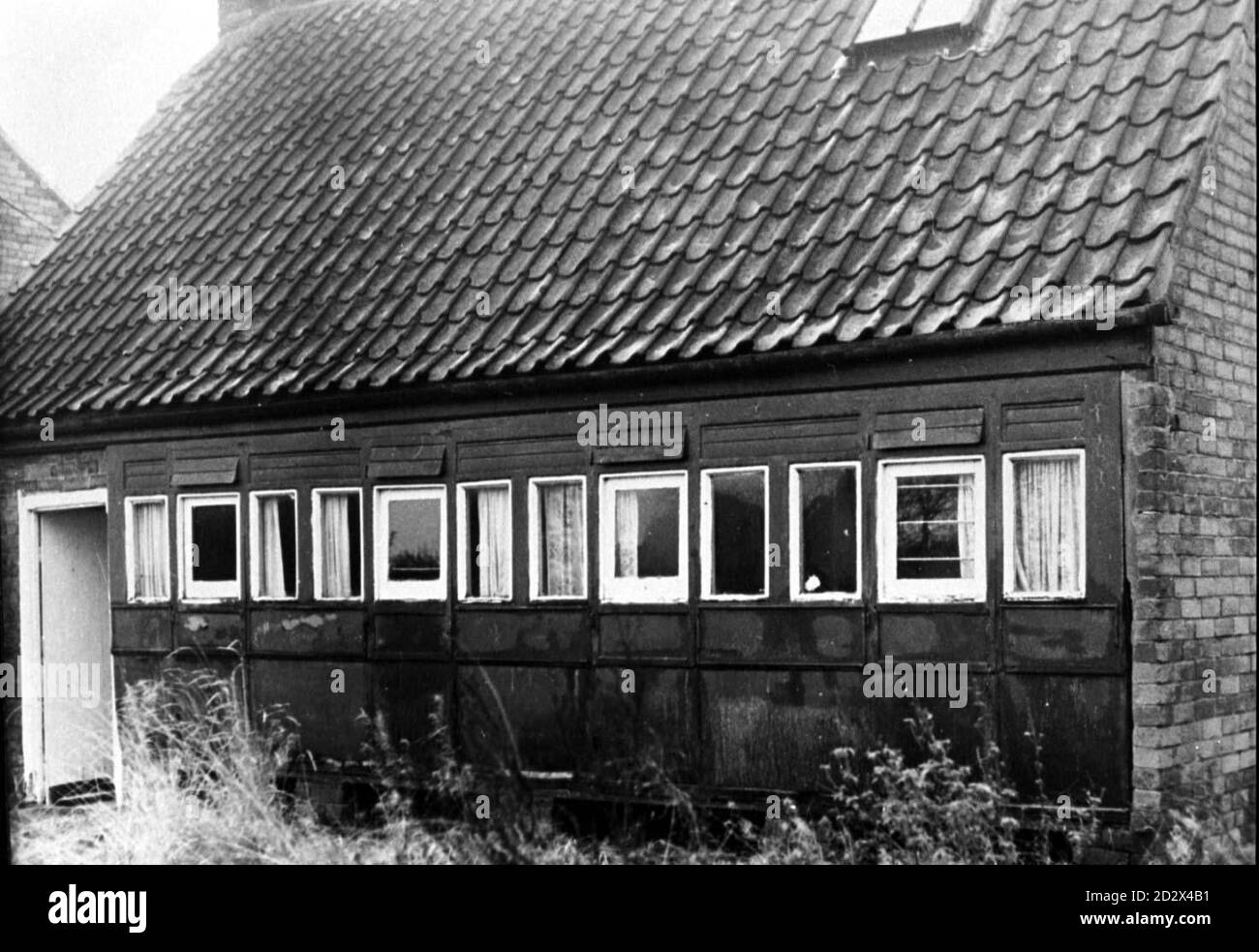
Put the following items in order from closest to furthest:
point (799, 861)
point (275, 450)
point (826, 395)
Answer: point (799, 861), point (826, 395), point (275, 450)


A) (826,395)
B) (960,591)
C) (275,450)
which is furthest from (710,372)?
(275,450)

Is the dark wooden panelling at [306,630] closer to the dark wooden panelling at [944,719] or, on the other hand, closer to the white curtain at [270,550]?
the white curtain at [270,550]

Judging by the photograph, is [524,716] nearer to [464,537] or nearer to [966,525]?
[464,537]

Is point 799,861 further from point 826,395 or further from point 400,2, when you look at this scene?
point 400,2

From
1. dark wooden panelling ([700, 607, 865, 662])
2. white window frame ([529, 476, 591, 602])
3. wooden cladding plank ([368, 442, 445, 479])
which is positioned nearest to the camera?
dark wooden panelling ([700, 607, 865, 662])

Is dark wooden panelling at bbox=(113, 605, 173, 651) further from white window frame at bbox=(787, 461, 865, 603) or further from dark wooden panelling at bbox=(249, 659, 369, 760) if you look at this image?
white window frame at bbox=(787, 461, 865, 603)

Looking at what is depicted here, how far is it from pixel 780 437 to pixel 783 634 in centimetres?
119

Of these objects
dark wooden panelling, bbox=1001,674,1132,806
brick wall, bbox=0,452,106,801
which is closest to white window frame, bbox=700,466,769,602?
dark wooden panelling, bbox=1001,674,1132,806

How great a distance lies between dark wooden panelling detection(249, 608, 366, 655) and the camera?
41.8 feet

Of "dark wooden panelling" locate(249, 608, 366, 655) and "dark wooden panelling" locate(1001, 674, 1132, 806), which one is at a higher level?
"dark wooden panelling" locate(249, 608, 366, 655)

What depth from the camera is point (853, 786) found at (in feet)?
34.0

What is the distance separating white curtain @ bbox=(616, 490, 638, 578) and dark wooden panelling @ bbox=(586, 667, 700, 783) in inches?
25.4

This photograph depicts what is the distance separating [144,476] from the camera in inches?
549

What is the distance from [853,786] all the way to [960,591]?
52.6 inches
